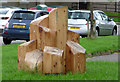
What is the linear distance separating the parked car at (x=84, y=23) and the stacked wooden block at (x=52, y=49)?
37.2 feet

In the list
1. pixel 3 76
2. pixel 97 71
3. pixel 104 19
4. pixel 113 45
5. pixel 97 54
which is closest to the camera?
pixel 3 76

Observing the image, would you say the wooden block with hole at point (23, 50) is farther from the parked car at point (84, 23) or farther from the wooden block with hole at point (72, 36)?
the parked car at point (84, 23)

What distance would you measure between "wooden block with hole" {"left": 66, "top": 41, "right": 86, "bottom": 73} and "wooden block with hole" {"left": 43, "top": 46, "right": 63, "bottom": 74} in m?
0.29

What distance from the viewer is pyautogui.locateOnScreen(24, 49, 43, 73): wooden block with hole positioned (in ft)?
20.2

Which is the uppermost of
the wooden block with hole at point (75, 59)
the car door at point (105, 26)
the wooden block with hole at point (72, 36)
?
the wooden block with hole at point (72, 36)

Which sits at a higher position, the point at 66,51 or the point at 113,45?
the point at 66,51

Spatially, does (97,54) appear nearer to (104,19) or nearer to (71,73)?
(71,73)

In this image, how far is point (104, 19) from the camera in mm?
19812

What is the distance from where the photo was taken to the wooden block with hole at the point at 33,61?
6.14 m

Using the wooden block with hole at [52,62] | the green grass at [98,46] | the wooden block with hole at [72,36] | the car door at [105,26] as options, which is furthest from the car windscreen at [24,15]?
the wooden block with hole at [52,62]

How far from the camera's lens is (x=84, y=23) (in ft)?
59.7

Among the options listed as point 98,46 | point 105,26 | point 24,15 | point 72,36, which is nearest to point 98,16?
point 105,26

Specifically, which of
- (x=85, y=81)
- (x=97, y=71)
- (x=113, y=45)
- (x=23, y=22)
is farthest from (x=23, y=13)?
(x=85, y=81)

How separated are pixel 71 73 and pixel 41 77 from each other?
628 mm
